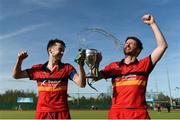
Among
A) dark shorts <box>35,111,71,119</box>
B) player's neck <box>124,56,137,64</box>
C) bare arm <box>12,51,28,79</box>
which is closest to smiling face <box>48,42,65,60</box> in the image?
bare arm <box>12,51,28,79</box>

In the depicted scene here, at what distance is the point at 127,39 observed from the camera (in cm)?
621

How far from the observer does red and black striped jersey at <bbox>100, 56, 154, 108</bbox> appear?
581cm

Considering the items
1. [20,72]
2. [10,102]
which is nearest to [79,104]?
[10,102]

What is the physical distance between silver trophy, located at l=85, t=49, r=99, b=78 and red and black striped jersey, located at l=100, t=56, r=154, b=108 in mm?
274

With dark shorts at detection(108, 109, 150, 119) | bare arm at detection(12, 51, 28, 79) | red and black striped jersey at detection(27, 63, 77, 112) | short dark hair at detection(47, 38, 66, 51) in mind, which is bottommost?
dark shorts at detection(108, 109, 150, 119)

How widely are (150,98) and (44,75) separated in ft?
260

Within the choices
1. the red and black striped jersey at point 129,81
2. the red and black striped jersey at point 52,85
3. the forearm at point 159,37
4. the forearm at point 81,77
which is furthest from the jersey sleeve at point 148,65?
the red and black striped jersey at point 52,85

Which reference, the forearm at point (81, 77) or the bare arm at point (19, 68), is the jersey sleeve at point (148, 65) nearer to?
the forearm at point (81, 77)

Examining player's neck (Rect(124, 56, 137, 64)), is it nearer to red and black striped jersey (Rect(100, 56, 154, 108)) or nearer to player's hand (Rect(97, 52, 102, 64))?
red and black striped jersey (Rect(100, 56, 154, 108))

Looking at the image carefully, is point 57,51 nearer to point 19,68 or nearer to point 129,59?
point 19,68

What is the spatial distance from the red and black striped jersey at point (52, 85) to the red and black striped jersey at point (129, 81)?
23.1 inches

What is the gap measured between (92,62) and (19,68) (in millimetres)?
1202

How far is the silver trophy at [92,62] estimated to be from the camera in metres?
5.85

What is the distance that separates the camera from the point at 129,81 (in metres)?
5.99
